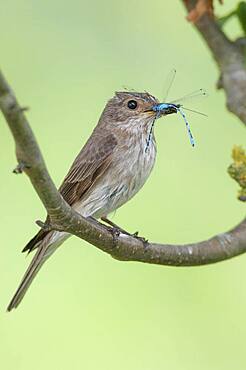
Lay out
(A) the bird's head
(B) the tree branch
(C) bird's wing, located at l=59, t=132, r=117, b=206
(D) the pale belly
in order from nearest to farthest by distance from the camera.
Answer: (B) the tree branch
(D) the pale belly
(C) bird's wing, located at l=59, t=132, r=117, b=206
(A) the bird's head

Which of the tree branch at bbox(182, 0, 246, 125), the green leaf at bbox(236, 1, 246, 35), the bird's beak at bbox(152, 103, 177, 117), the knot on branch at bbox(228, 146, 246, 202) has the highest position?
the bird's beak at bbox(152, 103, 177, 117)

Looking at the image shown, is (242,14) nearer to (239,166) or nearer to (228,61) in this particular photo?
(228,61)

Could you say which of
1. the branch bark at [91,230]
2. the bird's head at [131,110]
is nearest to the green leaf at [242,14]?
the branch bark at [91,230]

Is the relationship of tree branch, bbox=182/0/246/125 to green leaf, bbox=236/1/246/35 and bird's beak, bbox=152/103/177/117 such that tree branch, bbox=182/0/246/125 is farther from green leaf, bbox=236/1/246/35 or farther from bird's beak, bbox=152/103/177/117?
bird's beak, bbox=152/103/177/117

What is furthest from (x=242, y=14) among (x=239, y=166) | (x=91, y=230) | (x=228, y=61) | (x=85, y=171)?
(x=85, y=171)

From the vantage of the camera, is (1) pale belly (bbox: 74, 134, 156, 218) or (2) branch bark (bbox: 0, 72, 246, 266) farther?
(1) pale belly (bbox: 74, 134, 156, 218)

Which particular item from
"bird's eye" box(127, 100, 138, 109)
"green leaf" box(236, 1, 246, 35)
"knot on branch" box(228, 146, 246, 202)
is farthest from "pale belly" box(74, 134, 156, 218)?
"green leaf" box(236, 1, 246, 35)

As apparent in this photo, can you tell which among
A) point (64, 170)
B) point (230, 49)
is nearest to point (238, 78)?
point (230, 49)

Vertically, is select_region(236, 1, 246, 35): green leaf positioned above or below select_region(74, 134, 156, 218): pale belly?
below
